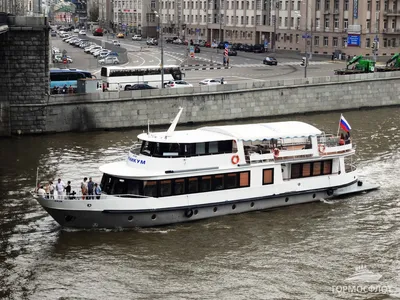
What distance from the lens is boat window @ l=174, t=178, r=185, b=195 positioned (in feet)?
101

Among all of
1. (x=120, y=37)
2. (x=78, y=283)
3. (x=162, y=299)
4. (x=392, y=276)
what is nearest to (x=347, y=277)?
(x=392, y=276)

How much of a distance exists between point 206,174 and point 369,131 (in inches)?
929

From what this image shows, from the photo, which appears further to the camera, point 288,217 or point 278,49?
point 278,49

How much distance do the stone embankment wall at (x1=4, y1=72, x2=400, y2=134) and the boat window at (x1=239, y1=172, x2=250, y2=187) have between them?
21.5 meters

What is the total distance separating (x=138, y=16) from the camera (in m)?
144

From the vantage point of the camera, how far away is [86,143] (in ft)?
156

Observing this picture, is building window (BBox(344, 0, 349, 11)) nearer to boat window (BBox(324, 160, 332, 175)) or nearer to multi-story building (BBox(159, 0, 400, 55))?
multi-story building (BBox(159, 0, 400, 55))

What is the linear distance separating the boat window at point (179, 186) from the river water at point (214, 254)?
4.57ft

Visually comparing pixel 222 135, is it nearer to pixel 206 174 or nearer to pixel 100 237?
pixel 206 174

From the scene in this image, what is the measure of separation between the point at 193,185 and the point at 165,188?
1.24m

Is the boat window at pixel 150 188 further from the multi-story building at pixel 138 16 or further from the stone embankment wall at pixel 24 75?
the multi-story building at pixel 138 16

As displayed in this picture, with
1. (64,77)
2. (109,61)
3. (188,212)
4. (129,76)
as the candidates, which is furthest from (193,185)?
(109,61)

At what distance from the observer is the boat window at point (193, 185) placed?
31094 millimetres

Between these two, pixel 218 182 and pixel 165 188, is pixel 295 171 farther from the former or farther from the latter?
pixel 165 188
